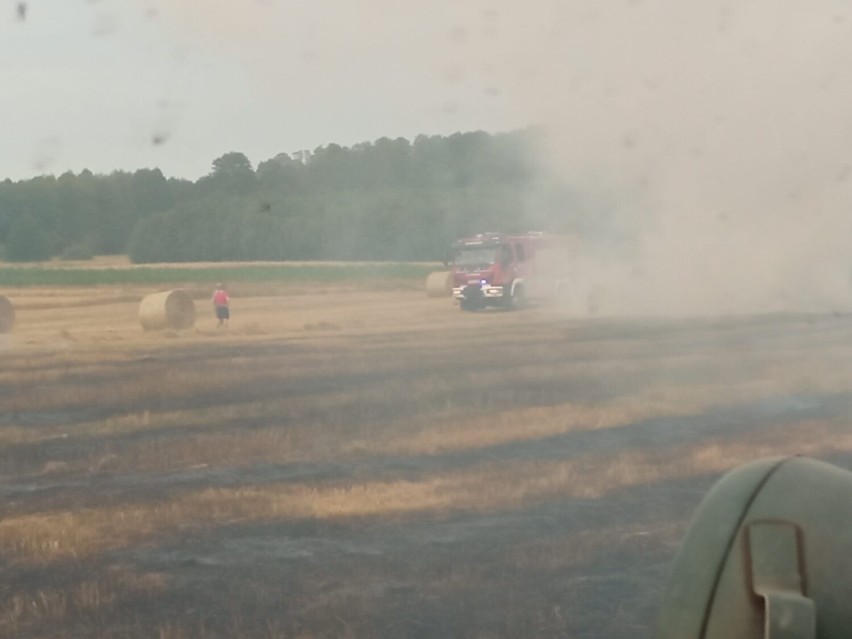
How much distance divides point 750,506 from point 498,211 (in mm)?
14520

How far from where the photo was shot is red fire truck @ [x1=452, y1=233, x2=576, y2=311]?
19.0 meters

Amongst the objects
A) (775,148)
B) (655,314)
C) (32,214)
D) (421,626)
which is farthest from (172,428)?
(655,314)

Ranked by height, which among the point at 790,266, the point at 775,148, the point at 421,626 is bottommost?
the point at 421,626

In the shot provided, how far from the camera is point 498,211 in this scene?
1623cm

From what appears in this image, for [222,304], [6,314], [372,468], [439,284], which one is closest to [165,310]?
[222,304]

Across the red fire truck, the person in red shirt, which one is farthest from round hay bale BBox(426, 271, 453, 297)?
the person in red shirt

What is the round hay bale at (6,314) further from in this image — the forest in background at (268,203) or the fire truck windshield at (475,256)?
the fire truck windshield at (475,256)

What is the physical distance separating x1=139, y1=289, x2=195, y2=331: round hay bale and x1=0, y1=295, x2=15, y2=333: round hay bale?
2.11 m

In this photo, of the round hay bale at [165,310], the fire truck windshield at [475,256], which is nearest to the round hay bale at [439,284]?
the fire truck windshield at [475,256]

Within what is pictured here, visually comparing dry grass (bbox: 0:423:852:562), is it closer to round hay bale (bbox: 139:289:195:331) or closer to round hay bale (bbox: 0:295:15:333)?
round hay bale (bbox: 0:295:15:333)

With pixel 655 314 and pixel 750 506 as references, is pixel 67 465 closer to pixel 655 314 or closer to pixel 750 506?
pixel 750 506

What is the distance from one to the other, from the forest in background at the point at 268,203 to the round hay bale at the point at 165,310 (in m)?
3.09

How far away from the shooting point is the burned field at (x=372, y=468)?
206 inches

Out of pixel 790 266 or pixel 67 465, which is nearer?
pixel 67 465
